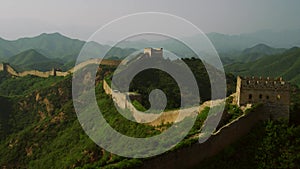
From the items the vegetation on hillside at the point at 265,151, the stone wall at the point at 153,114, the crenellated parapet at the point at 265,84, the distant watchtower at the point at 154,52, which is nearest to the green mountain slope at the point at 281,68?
the distant watchtower at the point at 154,52

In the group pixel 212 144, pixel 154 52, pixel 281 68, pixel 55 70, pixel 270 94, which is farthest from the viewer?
pixel 281 68

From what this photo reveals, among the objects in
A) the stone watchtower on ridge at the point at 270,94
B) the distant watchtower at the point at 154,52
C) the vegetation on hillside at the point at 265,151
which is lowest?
the vegetation on hillside at the point at 265,151

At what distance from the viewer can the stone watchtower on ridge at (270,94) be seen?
18.8 metres

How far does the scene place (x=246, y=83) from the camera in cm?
1906

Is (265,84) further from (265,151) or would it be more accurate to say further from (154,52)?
(154,52)

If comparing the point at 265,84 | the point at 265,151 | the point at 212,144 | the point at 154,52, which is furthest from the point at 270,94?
the point at 154,52

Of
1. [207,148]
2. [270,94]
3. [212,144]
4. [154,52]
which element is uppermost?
[154,52]

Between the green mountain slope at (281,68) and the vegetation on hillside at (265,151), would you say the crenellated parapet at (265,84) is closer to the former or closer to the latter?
the vegetation on hillside at (265,151)

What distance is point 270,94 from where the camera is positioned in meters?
18.9

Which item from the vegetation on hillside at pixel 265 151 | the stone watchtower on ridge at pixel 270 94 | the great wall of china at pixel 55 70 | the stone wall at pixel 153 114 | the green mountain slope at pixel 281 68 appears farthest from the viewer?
the green mountain slope at pixel 281 68

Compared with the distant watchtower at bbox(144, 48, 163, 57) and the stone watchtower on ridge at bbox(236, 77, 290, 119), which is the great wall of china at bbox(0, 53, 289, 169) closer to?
the stone watchtower on ridge at bbox(236, 77, 290, 119)

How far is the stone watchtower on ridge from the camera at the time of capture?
1880 cm

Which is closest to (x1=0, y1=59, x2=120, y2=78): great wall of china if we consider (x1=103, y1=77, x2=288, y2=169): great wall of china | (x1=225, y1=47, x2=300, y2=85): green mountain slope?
(x1=103, y1=77, x2=288, y2=169): great wall of china

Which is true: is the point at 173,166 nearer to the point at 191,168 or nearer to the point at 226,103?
the point at 191,168
